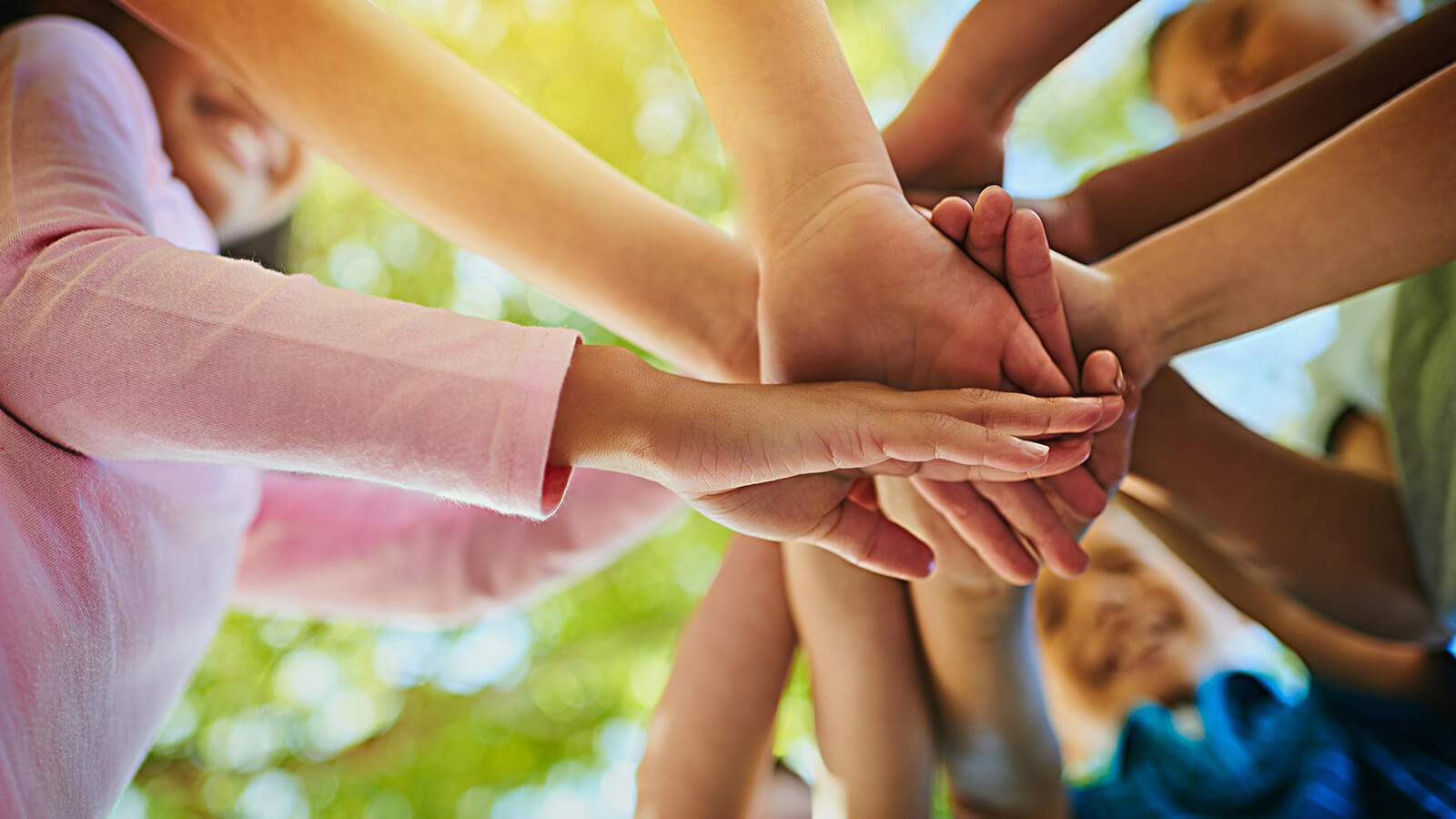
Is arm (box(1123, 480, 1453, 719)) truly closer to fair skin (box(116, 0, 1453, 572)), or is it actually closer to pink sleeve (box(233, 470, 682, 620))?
fair skin (box(116, 0, 1453, 572))

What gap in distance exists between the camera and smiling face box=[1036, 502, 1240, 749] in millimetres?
760

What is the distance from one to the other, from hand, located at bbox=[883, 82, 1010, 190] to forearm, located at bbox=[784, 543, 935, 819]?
0.23 m

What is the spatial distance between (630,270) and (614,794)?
80 centimetres

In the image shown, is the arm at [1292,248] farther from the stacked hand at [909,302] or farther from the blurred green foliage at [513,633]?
the blurred green foliage at [513,633]

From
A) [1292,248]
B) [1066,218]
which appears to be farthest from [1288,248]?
[1066,218]

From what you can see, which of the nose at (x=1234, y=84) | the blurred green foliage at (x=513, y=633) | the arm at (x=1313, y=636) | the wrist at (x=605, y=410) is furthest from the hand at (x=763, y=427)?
the blurred green foliage at (x=513, y=633)

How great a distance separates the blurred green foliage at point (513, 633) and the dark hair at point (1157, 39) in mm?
151

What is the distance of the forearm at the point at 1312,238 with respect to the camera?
0.41 metres

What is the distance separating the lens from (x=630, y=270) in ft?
1.60

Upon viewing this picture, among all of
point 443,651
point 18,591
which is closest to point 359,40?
point 18,591

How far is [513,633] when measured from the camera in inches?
46.3

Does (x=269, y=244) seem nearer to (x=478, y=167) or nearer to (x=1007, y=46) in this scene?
(x=478, y=167)

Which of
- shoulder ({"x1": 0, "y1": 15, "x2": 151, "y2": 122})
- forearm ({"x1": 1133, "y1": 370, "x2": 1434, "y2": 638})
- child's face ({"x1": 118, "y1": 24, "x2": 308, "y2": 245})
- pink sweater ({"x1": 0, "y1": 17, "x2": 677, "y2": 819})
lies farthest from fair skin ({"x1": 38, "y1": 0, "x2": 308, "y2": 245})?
forearm ({"x1": 1133, "y1": 370, "x2": 1434, "y2": 638})

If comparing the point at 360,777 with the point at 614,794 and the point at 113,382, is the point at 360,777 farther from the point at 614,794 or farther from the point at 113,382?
the point at 113,382
